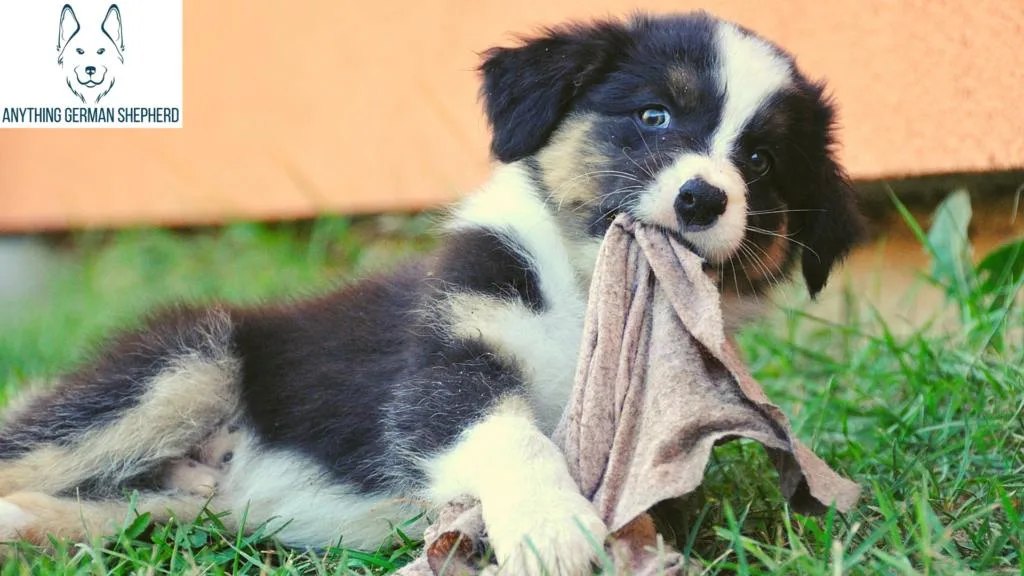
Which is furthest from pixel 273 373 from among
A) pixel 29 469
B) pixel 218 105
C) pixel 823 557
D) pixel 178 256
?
pixel 178 256

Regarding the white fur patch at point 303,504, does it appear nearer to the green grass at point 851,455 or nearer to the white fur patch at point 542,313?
the green grass at point 851,455

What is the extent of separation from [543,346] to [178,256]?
4306 mm

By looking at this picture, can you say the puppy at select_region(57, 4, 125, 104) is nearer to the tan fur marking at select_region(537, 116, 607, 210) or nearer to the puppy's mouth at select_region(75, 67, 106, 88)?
the puppy's mouth at select_region(75, 67, 106, 88)

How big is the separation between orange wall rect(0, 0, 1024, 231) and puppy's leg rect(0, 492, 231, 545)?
194 cm

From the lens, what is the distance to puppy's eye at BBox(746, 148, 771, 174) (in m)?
2.75

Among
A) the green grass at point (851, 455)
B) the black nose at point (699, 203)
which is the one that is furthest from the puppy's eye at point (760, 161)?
the green grass at point (851, 455)

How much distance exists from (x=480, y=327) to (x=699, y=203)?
59 centimetres

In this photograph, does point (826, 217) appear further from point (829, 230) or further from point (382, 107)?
point (382, 107)

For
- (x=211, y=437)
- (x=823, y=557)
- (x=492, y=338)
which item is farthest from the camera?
(x=211, y=437)

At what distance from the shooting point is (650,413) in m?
2.29

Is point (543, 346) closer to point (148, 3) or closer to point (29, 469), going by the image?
point (29, 469)

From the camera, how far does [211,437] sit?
10.3ft

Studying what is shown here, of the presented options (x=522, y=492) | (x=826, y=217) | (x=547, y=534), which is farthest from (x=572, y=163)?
(x=547, y=534)

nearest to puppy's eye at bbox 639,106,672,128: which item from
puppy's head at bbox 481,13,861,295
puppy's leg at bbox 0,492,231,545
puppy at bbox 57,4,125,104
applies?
puppy's head at bbox 481,13,861,295
